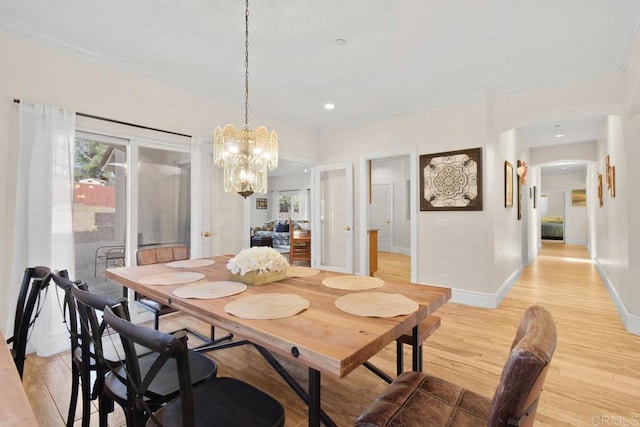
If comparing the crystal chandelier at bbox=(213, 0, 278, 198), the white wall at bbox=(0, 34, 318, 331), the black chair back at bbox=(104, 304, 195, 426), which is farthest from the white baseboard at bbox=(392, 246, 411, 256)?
the black chair back at bbox=(104, 304, 195, 426)

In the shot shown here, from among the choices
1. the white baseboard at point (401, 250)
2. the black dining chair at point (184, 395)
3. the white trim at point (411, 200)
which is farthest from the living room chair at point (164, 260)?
the white baseboard at point (401, 250)

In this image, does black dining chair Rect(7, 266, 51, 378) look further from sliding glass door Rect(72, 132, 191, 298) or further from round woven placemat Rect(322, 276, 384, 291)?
sliding glass door Rect(72, 132, 191, 298)

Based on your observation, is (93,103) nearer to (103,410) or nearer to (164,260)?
(164,260)

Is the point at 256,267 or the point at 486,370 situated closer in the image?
the point at 256,267

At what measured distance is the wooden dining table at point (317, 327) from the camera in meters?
0.99

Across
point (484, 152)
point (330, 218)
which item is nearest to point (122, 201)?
point (330, 218)

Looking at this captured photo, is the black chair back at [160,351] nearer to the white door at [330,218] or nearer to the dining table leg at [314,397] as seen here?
the dining table leg at [314,397]

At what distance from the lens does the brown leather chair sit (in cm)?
78

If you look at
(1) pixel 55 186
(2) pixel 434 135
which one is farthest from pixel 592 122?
(1) pixel 55 186

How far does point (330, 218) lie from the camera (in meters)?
5.36

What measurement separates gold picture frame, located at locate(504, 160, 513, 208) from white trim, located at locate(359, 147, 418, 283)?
133 centimetres

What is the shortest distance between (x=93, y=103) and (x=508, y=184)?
5251 millimetres

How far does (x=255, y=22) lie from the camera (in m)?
2.37

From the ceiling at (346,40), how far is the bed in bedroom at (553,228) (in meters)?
10.8
